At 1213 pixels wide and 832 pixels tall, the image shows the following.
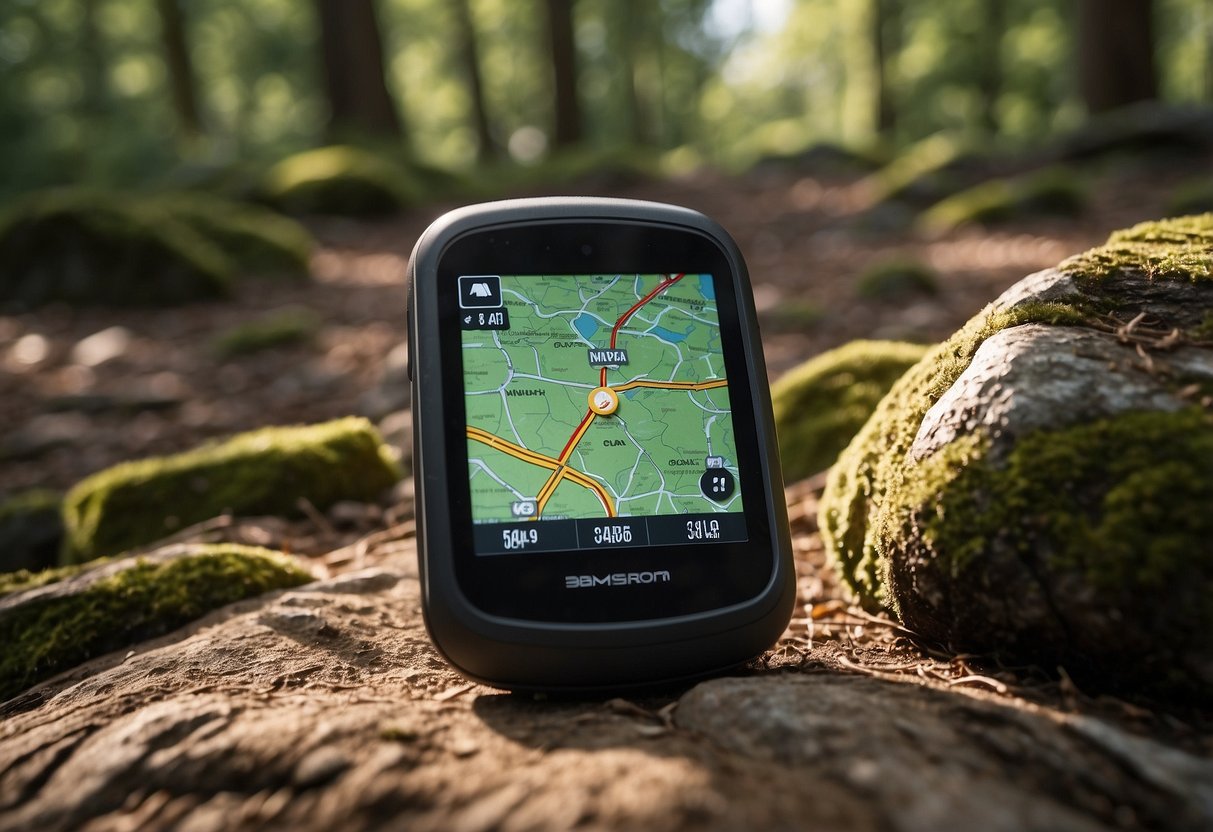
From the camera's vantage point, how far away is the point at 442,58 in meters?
32.9

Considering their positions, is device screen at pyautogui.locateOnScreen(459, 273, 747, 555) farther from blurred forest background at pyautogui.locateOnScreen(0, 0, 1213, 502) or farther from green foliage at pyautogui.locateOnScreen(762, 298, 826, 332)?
green foliage at pyautogui.locateOnScreen(762, 298, 826, 332)

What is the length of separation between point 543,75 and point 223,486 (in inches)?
1219

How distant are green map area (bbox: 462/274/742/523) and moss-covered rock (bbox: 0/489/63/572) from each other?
107 inches

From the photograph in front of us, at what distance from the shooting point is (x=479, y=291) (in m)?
2.30

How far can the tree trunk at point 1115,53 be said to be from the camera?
464 inches

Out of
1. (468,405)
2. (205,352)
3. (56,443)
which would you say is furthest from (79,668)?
(205,352)

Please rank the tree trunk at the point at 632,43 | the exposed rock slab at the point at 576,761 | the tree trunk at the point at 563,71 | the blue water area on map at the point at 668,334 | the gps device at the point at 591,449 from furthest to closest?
the tree trunk at the point at 632,43
the tree trunk at the point at 563,71
the blue water area on map at the point at 668,334
the gps device at the point at 591,449
the exposed rock slab at the point at 576,761

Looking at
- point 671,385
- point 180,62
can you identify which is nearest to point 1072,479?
point 671,385

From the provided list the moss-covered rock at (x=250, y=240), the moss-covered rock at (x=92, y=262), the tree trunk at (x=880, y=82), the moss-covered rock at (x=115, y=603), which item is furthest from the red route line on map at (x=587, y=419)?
the tree trunk at (x=880, y=82)

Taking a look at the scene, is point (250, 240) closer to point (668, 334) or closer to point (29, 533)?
point (29, 533)

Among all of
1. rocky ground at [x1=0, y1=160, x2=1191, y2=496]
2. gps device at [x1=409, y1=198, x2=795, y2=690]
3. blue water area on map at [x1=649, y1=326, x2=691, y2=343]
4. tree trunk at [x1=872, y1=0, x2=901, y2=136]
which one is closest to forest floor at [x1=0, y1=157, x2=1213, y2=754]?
rocky ground at [x1=0, y1=160, x2=1191, y2=496]

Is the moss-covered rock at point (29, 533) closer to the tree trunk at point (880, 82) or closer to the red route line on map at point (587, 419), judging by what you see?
the red route line on map at point (587, 419)

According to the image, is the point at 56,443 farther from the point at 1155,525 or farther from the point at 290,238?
the point at 1155,525

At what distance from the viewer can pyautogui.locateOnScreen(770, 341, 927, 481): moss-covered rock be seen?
3.71m
